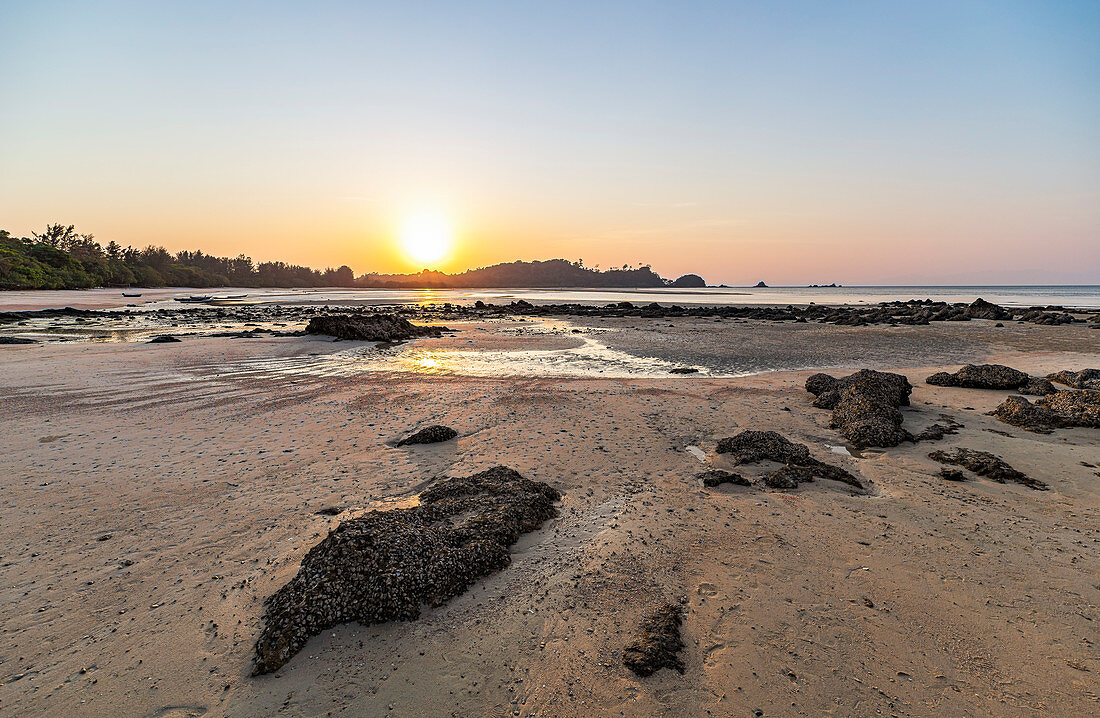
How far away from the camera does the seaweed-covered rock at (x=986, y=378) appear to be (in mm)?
11125

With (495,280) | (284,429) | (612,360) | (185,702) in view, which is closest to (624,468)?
(185,702)

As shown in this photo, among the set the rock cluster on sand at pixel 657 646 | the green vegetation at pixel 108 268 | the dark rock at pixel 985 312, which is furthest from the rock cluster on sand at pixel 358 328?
the green vegetation at pixel 108 268

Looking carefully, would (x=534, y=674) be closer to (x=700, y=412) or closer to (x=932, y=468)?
(x=932, y=468)

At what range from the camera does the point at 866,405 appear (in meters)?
8.21

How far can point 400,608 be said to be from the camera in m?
3.40

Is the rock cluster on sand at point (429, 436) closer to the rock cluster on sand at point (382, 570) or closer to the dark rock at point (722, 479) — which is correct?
the rock cluster on sand at point (382, 570)

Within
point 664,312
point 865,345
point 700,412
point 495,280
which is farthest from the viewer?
point 495,280

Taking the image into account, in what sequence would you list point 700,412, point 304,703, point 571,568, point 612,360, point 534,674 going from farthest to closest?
1. point 612,360
2. point 700,412
3. point 571,568
4. point 534,674
5. point 304,703

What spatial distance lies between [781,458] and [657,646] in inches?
168

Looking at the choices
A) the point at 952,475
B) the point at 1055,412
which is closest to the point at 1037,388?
the point at 1055,412

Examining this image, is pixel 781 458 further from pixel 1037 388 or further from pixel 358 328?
pixel 358 328

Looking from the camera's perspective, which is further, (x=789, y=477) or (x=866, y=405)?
(x=866, y=405)

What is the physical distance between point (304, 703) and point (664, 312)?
41.0 metres

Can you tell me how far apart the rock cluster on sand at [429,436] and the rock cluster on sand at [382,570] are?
2907 mm
